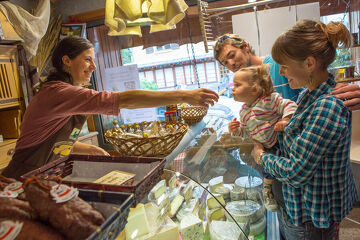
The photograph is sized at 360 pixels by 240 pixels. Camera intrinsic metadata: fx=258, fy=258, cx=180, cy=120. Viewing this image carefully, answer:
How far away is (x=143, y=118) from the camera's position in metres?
5.12

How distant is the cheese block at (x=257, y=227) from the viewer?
→ 1565 mm

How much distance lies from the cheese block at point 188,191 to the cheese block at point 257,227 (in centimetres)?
46

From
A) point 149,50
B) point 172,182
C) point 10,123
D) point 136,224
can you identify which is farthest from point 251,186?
point 149,50

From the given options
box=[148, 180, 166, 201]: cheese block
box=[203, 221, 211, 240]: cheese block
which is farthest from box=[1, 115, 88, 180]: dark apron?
box=[203, 221, 211, 240]: cheese block

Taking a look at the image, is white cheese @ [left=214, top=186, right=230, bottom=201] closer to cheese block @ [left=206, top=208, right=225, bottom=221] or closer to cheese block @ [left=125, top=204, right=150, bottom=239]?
cheese block @ [left=206, top=208, right=225, bottom=221]

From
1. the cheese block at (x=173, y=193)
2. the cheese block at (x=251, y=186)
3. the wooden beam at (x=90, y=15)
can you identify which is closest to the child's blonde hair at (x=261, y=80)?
the cheese block at (x=251, y=186)

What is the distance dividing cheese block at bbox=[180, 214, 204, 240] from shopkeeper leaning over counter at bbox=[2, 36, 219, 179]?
0.60 m

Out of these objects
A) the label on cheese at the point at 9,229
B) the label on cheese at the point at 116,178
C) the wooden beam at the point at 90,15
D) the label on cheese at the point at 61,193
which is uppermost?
the wooden beam at the point at 90,15

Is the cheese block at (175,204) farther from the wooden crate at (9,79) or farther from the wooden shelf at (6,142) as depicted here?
the wooden crate at (9,79)

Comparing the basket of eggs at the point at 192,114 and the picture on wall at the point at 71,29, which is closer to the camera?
the basket of eggs at the point at 192,114

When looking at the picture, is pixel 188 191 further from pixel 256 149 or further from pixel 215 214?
pixel 256 149

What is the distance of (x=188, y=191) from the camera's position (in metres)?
1.41

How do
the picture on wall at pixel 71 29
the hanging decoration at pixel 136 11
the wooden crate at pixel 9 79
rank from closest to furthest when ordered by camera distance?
the hanging decoration at pixel 136 11 → the wooden crate at pixel 9 79 → the picture on wall at pixel 71 29

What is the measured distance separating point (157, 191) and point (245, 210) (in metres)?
0.63
